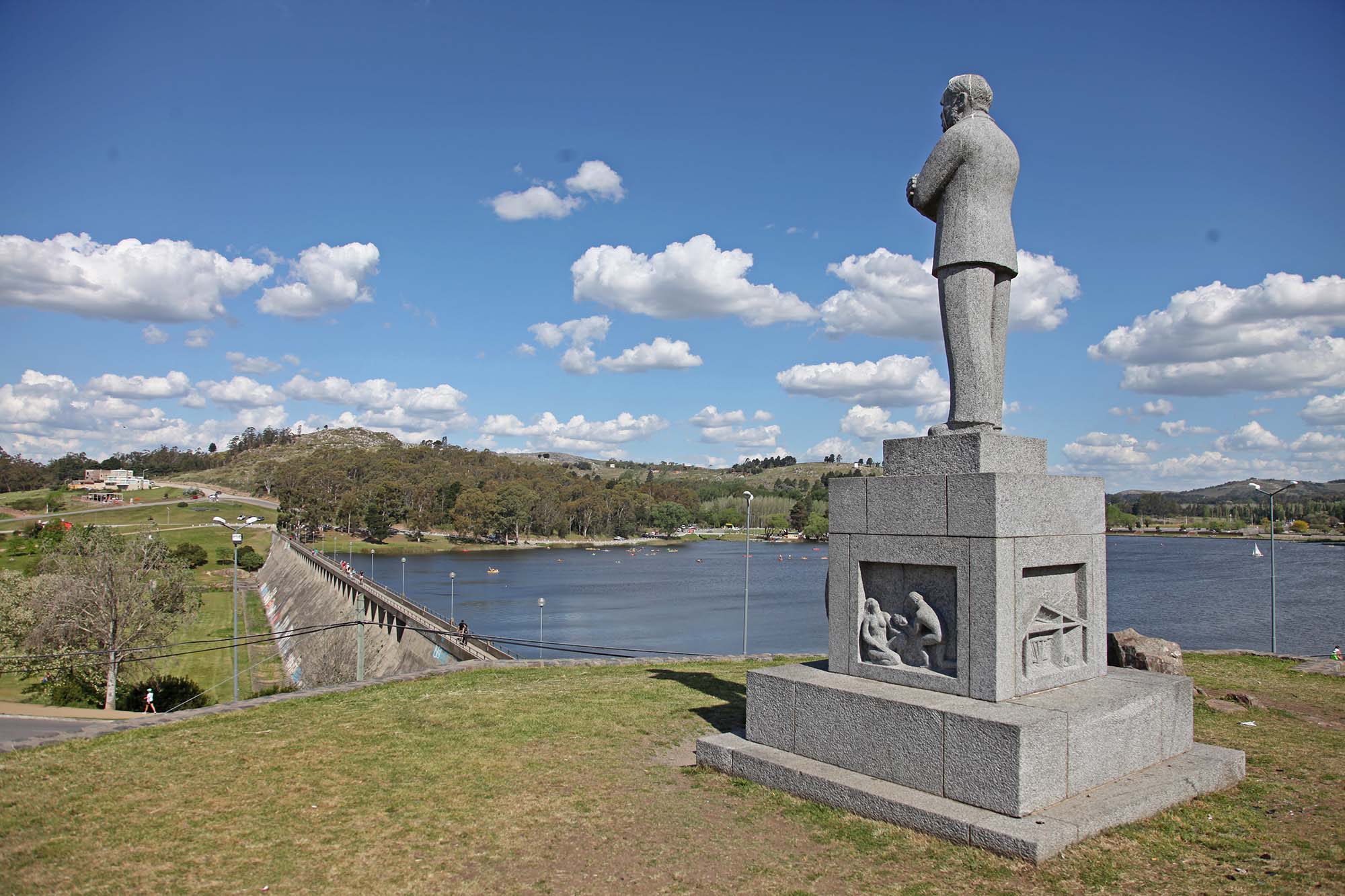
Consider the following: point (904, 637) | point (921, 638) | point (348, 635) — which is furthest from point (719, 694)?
point (348, 635)

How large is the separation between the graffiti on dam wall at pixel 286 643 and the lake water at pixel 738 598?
878 cm

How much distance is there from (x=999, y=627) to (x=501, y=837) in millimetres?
3784

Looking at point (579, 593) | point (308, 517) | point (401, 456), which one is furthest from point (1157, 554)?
point (401, 456)

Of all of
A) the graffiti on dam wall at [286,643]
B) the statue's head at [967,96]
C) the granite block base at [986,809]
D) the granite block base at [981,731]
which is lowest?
the graffiti on dam wall at [286,643]

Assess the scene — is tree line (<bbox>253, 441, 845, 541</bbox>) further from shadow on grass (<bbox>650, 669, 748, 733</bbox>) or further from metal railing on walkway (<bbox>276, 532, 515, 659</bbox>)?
shadow on grass (<bbox>650, 669, 748, 733</bbox>)

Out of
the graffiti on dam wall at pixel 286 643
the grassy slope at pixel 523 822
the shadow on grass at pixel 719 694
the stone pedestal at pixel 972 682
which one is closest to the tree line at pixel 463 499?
the graffiti on dam wall at pixel 286 643

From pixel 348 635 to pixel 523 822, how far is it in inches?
1526

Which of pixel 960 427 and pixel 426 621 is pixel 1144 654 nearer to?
pixel 960 427

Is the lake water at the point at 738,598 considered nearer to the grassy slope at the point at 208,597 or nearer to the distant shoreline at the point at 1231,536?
the grassy slope at the point at 208,597

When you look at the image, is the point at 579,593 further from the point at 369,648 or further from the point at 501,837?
the point at 501,837

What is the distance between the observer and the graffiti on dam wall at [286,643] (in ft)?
138

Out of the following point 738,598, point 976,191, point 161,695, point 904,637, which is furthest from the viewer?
point 738,598

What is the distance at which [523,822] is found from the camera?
19.1ft

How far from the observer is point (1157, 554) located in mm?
97188
